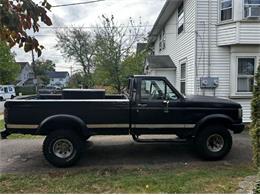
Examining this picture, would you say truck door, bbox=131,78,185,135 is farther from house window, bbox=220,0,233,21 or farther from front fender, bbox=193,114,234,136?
house window, bbox=220,0,233,21

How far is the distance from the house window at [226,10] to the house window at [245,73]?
182cm

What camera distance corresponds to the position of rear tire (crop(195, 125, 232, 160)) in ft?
26.1

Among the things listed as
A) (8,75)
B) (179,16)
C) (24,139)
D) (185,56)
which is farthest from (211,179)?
(8,75)

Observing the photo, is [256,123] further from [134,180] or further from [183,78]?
[183,78]

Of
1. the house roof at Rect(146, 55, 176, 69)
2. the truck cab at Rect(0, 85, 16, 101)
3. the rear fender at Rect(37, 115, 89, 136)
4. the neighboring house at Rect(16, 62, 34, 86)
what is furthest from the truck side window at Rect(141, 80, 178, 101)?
the neighboring house at Rect(16, 62, 34, 86)

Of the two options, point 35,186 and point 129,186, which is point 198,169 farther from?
point 35,186

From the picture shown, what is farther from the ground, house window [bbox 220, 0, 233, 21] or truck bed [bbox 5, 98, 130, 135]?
house window [bbox 220, 0, 233, 21]

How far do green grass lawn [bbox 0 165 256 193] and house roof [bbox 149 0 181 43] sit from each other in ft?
38.3

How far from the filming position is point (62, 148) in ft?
24.9

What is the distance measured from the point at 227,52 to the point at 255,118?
8.43m

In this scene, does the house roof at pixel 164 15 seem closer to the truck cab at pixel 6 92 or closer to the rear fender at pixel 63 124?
the rear fender at pixel 63 124

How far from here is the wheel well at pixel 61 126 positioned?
744 centimetres

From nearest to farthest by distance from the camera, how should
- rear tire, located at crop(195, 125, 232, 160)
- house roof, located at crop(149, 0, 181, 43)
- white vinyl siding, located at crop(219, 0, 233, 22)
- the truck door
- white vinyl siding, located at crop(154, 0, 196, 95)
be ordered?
the truck door
rear tire, located at crop(195, 125, 232, 160)
white vinyl siding, located at crop(219, 0, 233, 22)
white vinyl siding, located at crop(154, 0, 196, 95)
house roof, located at crop(149, 0, 181, 43)

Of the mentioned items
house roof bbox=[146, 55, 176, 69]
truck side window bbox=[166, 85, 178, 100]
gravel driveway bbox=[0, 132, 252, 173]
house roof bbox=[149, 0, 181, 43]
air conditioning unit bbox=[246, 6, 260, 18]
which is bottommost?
gravel driveway bbox=[0, 132, 252, 173]
